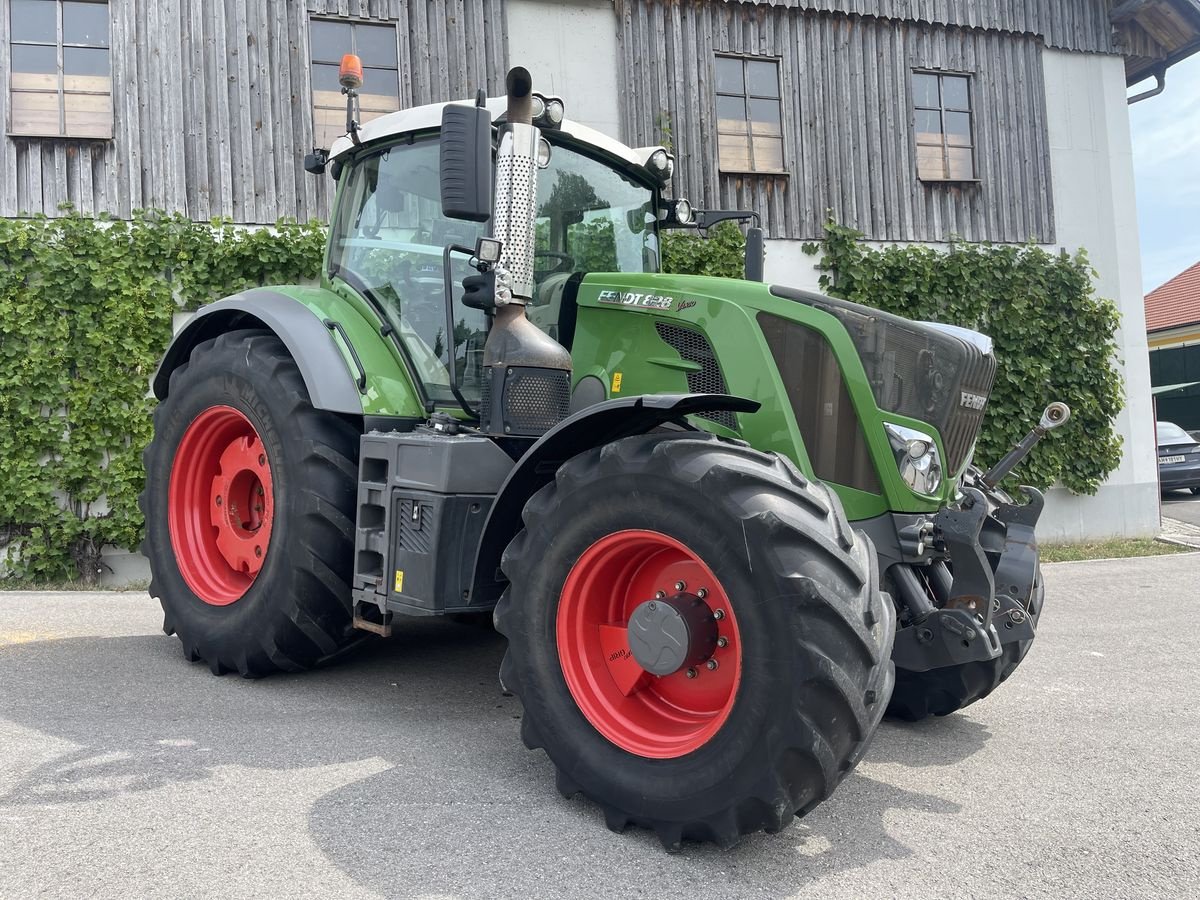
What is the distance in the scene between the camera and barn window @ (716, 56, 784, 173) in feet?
32.7

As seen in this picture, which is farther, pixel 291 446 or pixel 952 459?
pixel 291 446

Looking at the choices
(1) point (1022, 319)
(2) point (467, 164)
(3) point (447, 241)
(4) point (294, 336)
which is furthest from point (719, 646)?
(1) point (1022, 319)

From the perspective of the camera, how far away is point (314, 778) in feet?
10.4

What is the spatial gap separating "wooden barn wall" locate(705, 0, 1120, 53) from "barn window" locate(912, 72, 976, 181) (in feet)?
1.98

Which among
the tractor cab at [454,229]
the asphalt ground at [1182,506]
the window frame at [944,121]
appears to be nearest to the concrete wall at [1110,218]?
the window frame at [944,121]

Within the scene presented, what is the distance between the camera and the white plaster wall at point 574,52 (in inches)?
363

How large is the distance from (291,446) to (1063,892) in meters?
3.17

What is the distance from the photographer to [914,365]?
3.43 metres

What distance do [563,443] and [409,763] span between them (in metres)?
1.21

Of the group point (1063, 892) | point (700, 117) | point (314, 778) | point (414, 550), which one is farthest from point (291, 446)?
point (700, 117)

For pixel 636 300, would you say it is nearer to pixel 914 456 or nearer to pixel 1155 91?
pixel 914 456

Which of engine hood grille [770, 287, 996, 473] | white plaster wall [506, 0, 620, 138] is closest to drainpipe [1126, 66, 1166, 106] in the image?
white plaster wall [506, 0, 620, 138]

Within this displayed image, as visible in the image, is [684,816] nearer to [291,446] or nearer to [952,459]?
[952,459]

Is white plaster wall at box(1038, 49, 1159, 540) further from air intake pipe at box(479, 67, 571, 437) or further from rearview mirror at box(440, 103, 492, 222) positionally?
rearview mirror at box(440, 103, 492, 222)
